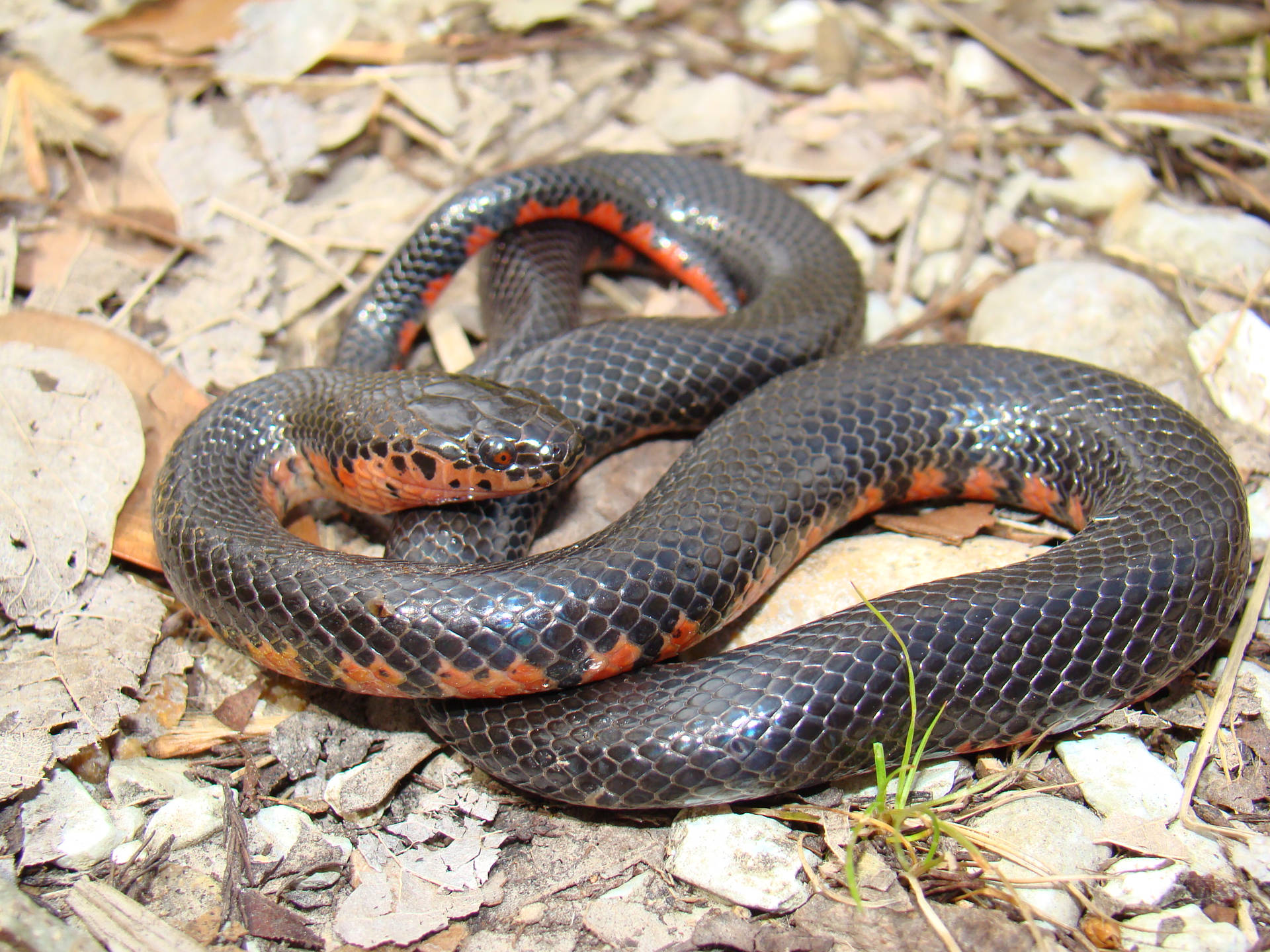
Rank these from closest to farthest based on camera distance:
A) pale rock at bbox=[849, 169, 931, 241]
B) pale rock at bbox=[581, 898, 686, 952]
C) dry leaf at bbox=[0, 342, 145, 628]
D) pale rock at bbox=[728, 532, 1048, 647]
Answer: pale rock at bbox=[581, 898, 686, 952] → dry leaf at bbox=[0, 342, 145, 628] → pale rock at bbox=[728, 532, 1048, 647] → pale rock at bbox=[849, 169, 931, 241]

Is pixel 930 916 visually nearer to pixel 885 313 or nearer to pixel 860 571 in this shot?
pixel 860 571

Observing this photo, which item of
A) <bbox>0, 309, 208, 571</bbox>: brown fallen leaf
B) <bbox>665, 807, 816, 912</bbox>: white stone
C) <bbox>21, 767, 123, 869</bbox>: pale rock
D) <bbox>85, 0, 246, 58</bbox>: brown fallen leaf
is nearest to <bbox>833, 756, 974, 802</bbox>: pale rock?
<bbox>665, 807, 816, 912</bbox>: white stone

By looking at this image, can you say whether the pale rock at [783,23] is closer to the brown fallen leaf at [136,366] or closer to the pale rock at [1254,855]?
the brown fallen leaf at [136,366]

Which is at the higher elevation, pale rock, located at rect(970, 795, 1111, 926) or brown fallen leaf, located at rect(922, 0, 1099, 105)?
brown fallen leaf, located at rect(922, 0, 1099, 105)

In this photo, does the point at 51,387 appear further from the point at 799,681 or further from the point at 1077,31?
the point at 1077,31

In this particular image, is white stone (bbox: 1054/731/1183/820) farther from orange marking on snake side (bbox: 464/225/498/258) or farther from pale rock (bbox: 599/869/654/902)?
orange marking on snake side (bbox: 464/225/498/258)

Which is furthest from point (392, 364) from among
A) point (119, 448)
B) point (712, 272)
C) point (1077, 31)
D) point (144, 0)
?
point (1077, 31)
